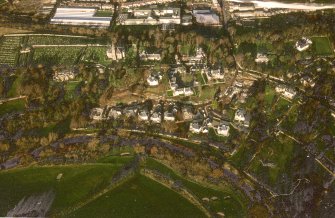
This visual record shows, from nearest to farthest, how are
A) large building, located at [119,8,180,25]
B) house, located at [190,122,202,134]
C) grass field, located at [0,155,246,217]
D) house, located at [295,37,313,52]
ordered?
1. grass field, located at [0,155,246,217]
2. house, located at [190,122,202,134]
3. house, located at [295,37,313,52]
4. large building, located at [119,8,180,25]

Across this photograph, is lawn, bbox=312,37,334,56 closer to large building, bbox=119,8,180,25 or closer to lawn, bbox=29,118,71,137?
large building, bbox=119,8,180,25

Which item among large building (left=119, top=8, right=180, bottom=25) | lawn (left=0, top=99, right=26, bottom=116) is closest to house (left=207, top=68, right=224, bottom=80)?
large building (left=119, top=8, right=180, bottom=25)

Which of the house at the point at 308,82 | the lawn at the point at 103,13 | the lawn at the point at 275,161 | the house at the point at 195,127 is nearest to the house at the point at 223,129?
the house at the point at 195,127

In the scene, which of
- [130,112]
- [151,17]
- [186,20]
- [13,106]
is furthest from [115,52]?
[13,106]

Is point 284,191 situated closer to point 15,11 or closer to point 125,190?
point 125,190

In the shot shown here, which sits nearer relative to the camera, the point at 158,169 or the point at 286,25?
the point at 158,169

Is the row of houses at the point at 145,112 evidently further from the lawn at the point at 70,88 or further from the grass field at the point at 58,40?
→ the grass field at the point at 58,40

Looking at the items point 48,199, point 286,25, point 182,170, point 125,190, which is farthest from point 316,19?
point 48,199
